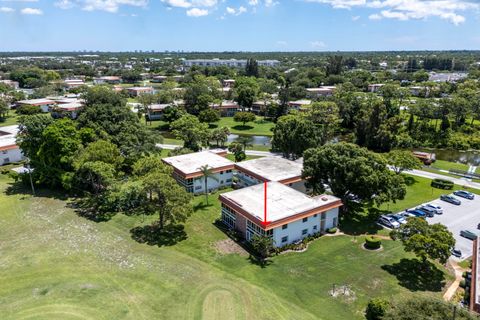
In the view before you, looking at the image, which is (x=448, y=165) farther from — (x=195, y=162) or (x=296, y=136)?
(x=195, y=162)

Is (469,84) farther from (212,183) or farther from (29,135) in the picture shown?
(29,135)

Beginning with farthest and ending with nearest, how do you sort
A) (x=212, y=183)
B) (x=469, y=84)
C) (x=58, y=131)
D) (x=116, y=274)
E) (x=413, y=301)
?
1. (x=469, y=84)
2. (x=212, y=183)
3. (x=58, y=131)
4. (x=116, y=274)
5. (x=413, y=301)

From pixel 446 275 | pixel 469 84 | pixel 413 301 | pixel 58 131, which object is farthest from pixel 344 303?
pixel 469 84

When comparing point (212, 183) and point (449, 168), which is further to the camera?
point (449, 168)

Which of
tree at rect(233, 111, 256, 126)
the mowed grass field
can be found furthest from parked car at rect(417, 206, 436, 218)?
tree at rect(233, 111, 256, 126)

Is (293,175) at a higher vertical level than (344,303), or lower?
higher

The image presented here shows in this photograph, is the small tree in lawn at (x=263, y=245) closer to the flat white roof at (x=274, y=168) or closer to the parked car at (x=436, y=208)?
the flat white roof at (x=274, y=168)

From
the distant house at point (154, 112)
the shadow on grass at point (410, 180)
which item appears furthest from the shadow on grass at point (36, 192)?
the distant house at point (154, 112)
